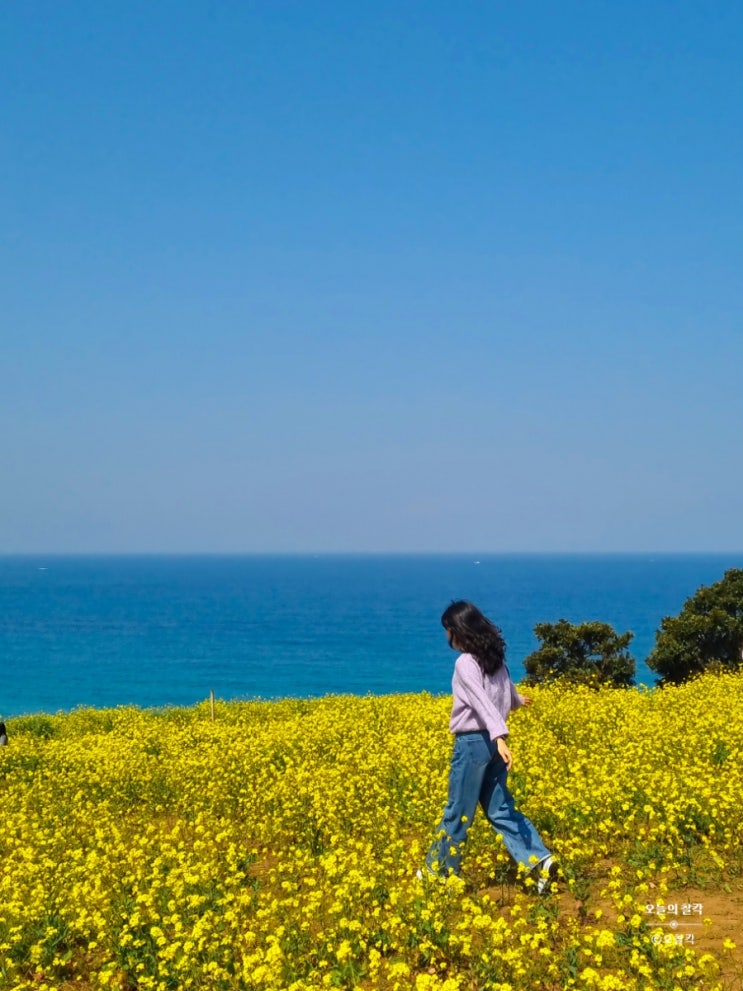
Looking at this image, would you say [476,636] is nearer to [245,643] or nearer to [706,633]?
[706,633]

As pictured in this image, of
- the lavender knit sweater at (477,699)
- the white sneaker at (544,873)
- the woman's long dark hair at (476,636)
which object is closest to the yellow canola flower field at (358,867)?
the white sneaker at (544,873)

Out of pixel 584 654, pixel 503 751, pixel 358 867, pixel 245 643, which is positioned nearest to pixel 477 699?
pixel 503 751

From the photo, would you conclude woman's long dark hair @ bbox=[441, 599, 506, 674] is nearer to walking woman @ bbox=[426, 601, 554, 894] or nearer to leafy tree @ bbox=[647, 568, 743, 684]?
walking woman @ bbox=[426, 601, 554, 894]

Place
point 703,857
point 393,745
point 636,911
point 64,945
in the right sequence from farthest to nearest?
1. point 393,745
2. point 703,857
3. point 64,945
4. point 636,911

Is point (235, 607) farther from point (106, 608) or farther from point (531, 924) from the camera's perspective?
point (531, 924)

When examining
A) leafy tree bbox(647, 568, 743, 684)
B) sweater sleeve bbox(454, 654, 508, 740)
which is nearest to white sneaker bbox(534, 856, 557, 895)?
sweater sleeve bbox(454, 654, 508, 740)

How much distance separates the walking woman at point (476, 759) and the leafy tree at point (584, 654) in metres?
21.2

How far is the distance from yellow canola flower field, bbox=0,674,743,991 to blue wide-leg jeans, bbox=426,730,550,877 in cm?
31

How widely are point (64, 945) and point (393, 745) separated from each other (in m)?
6.41

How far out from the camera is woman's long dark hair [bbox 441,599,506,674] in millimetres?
7242

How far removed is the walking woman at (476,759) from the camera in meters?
7.16

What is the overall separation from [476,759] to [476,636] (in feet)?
3.39

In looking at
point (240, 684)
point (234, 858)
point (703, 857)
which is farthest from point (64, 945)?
point (240, 684)

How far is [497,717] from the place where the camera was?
277 inches
